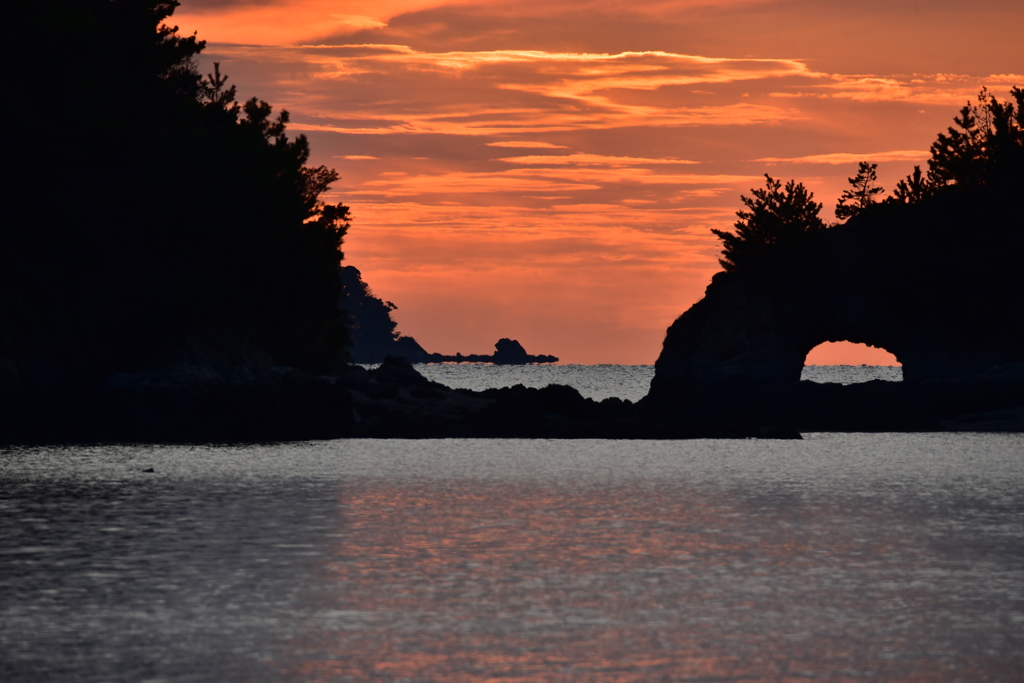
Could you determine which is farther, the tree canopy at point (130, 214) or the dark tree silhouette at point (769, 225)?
the dark tree silhouette at point (769, 225)

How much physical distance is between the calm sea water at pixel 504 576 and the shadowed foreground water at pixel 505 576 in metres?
0.06

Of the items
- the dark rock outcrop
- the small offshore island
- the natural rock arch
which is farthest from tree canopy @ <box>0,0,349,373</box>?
the natural rock arch

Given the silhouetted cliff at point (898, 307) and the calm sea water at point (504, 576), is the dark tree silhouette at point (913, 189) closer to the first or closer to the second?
the silhouetted cliff at point (898, 307)

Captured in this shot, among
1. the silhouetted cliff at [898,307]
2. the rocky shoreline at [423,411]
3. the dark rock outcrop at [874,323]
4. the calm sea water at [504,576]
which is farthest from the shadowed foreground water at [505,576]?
the silhouetted cliff at [898,307]

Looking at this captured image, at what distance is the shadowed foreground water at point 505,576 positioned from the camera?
11.8m

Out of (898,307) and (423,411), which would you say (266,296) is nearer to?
(423,411)

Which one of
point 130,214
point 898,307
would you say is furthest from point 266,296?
point 898,307

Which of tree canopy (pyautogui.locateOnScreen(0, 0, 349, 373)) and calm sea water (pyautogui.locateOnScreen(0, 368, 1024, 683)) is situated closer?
calm sea water (pyautogui.locateOnScreen(0, 368, 1024, 683))

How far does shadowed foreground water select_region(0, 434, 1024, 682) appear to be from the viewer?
11.8 m

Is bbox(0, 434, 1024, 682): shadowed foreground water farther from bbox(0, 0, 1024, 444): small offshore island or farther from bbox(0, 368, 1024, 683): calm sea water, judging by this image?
bbox(0, 0, 1024, 444): small offshore island

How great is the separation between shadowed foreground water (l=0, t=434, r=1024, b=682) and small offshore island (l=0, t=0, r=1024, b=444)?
1388 cm

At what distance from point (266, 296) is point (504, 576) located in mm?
42156

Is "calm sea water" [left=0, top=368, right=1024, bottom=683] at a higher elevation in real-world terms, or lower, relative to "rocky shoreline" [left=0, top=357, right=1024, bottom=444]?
lower

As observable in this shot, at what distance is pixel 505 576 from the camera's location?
55.5 ft
